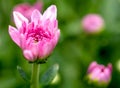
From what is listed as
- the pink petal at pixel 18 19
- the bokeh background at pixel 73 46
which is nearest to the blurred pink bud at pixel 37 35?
the pink petal at pixel 18 19

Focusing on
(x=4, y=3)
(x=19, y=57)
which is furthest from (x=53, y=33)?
(x=4, y=3)

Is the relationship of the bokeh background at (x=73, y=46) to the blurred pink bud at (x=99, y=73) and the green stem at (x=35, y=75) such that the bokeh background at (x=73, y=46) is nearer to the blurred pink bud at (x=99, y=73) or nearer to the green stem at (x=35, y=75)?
the blurred pink bud at (x=99, y=73)

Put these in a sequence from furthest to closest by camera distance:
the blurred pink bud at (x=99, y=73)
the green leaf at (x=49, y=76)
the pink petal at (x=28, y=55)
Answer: the blurred pink bud at (x=99, y=73) < the green leaf at (x=49, y=76) < the pink petal at (x=28, y=55)

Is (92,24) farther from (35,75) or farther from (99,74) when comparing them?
(35,75)

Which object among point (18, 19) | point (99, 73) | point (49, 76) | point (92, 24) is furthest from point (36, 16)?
Answer: point (92, 24)

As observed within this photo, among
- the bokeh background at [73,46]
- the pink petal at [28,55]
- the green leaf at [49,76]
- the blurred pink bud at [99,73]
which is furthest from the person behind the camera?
the bokeh background at [73,46]

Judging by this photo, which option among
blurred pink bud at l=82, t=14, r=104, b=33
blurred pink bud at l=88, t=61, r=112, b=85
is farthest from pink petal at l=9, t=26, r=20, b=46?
blurred pink bud at l=82, t=14, r=104, b=33
